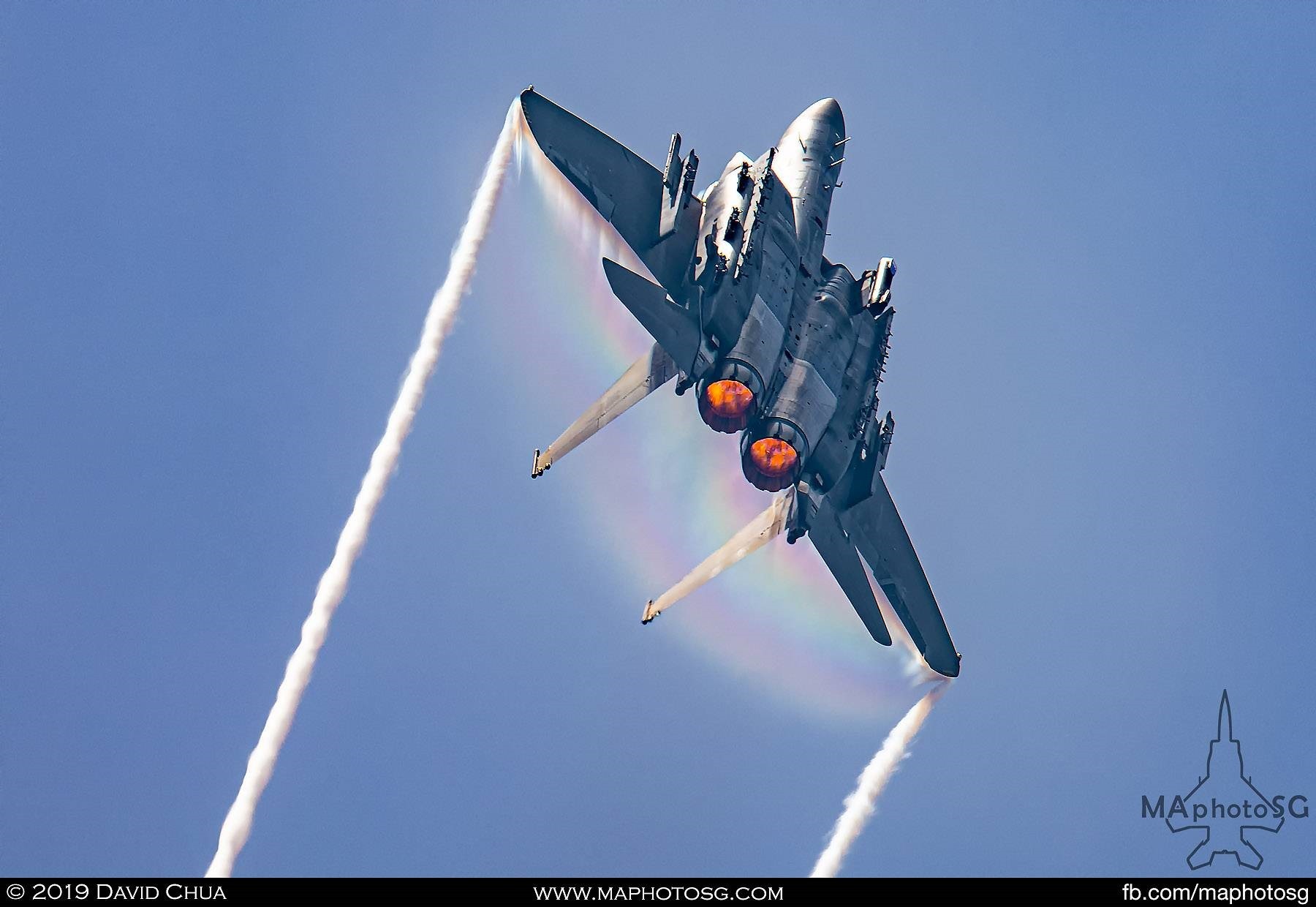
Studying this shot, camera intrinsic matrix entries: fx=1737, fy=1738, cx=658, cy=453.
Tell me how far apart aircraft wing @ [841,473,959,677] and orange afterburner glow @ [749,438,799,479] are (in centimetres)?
429

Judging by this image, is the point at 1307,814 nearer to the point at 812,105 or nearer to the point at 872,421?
the point at 872,421

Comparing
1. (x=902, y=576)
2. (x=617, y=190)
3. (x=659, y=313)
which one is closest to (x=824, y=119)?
(x=617, y=190)

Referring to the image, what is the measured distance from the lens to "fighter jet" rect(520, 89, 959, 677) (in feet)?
136

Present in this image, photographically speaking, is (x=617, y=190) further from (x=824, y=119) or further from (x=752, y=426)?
(x=824, y=119)

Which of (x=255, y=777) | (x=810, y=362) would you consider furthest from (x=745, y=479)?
(x=255, y=777)

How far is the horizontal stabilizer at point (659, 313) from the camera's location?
39.9m

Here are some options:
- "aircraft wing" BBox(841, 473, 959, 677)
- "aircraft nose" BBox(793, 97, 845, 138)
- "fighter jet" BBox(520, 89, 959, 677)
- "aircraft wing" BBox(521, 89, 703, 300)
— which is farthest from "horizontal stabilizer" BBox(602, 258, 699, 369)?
"aircraft nose" BBox(793, 97, 845, 138)

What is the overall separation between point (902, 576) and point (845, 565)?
309 cm

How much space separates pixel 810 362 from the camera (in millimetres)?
42812

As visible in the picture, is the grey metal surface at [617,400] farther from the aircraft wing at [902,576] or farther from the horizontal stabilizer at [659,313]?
the aircraft wing at [902,576]

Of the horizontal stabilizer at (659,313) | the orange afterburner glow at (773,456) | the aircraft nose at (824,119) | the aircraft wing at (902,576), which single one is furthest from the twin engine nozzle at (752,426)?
the aircraft nose at (824,119)

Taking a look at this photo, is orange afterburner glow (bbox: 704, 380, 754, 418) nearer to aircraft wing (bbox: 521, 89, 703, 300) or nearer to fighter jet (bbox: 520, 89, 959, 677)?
fighter jet (bbox: 520, 89, 959, 677)

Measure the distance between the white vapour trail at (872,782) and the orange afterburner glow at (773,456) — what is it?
9010 mm
